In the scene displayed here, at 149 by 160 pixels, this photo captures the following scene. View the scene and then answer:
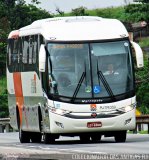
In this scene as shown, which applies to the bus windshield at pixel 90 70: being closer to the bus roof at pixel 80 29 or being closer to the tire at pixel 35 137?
the bus roof at pixel 80 29

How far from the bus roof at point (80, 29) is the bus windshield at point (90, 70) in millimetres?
232

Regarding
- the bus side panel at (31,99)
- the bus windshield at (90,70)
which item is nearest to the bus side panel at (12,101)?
the bus side panel at (31,99)

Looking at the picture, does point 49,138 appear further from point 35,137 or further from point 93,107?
point 35,137

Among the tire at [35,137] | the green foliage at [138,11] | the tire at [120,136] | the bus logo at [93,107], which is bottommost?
the green foliage at [138,11]

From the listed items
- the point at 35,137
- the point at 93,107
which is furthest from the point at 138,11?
the point at 93,107

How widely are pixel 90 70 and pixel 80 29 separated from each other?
136 centimetres

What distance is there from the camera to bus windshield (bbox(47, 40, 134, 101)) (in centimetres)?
2673

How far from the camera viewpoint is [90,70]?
2680 centimetres

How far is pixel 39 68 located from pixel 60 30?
138cm

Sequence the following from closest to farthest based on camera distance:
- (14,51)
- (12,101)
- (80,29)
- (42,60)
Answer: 1. (42,60)
2. (80,29)
3. (14,51)
4. (12,101)

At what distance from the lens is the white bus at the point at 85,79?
86.8 ft

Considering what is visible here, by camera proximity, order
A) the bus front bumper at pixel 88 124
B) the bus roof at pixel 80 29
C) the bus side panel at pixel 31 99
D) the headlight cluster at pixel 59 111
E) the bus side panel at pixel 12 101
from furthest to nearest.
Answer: the bus side panel at pixel 12 101, the bus side panel at pixel 31 99, the bus roof at pixel 80 29, the headlight cluster at pixel 59 111, the bus front bumper at pixel 88 124

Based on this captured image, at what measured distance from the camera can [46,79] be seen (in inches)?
1066

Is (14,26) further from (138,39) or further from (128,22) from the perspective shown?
(138,39)
